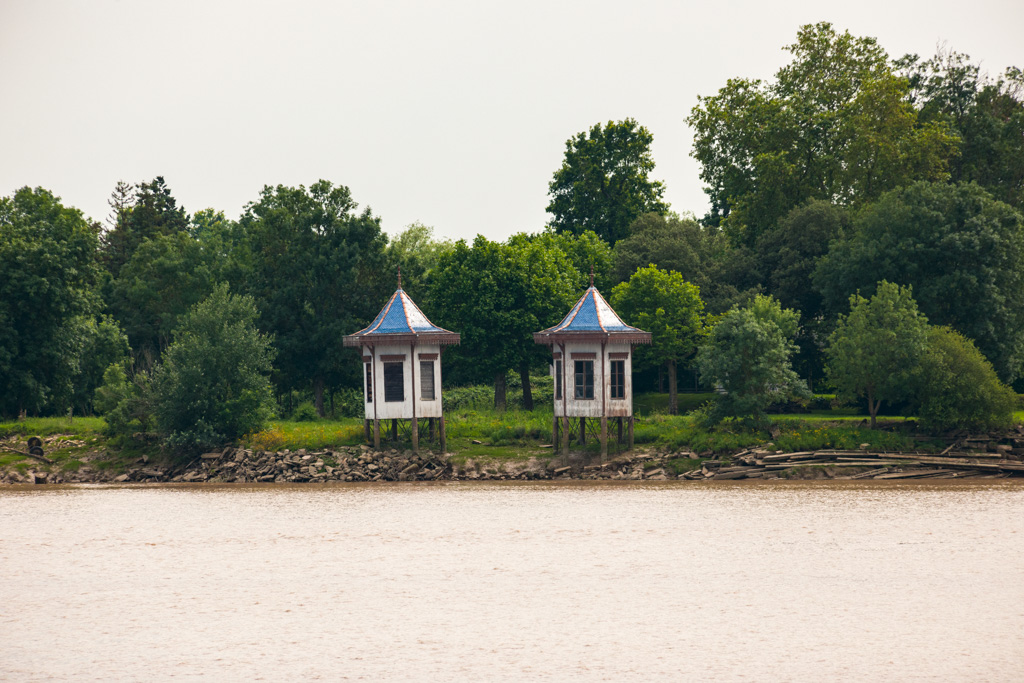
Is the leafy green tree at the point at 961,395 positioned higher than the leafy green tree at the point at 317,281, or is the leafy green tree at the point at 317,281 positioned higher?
the leafy green tree at the point at 317,281

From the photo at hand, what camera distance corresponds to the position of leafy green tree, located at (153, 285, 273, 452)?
136 feet

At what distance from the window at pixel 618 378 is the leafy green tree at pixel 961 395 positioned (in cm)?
1152

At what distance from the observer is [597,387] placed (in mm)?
40031

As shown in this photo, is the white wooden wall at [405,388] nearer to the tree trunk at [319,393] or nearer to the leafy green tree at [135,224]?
the tree trunk at [319,393]

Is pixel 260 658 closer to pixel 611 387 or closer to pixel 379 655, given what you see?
pixel 379 655

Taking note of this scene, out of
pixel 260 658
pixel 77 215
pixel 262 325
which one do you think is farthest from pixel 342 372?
pixel 260 658

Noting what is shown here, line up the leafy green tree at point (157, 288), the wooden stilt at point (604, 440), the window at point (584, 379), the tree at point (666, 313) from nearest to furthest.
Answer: the wooden stilt at point (604, 440) → the window at point (584, 379) → the tree at point (666, 313) → the leafy green tree at point (157, 288)

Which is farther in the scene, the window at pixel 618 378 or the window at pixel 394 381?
the window at pixel 394 381

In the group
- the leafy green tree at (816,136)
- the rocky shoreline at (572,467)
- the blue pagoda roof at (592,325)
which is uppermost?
the leafy green tree at (816,136)

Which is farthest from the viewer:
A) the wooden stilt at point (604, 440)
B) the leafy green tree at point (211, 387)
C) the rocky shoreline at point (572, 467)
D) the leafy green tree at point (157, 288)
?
the leafy green tree at point (157, 288)

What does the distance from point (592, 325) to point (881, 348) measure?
38.0 ft

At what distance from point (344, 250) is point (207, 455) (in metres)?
17.0

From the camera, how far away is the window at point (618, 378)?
40312 millimetres

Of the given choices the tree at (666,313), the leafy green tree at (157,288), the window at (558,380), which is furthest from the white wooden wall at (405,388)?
the leafy green tree at (157,288)
